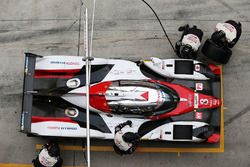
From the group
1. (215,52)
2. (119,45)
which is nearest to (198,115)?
(215,52)

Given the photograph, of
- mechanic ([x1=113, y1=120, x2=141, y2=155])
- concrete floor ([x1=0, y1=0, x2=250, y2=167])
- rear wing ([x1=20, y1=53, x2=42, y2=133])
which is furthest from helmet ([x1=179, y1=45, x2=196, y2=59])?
rear wing ([x1=20, y1=53, x2=42, y2=133])

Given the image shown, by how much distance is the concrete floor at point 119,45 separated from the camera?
8.48 meters

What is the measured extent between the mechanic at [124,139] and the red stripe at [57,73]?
4.60 feet

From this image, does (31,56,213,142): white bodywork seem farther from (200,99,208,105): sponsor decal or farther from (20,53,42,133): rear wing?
(200,99,208,105): sponsor decal

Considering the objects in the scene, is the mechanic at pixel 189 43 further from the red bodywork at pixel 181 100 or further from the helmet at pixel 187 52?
the red bodywork at pixel 181 100

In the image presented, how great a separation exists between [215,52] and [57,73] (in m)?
3.27

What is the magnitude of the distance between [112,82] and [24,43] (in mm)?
2606

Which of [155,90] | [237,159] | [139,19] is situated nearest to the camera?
[155,90]

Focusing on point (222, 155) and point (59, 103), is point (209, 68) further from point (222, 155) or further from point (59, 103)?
point (59, 103)

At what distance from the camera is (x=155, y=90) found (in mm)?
7582

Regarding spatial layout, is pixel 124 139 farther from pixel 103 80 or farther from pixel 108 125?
pixel 103 80

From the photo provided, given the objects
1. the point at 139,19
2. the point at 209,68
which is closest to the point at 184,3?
the point at 139,19

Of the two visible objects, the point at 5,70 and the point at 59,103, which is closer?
the point at 59,103

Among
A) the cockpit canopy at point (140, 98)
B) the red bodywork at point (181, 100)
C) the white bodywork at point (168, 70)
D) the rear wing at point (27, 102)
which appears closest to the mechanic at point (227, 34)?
the white bodywork at point (168, 70)
